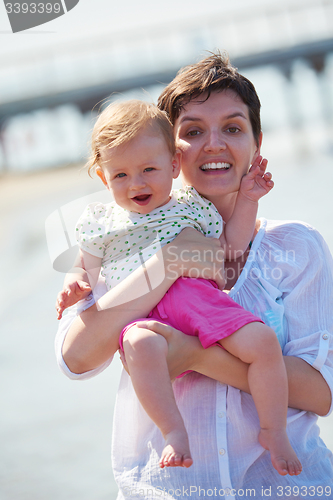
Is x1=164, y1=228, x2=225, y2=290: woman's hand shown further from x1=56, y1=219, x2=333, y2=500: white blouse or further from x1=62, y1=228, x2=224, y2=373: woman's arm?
x1=56, y1=219, x2=333, y2=500: white blouse

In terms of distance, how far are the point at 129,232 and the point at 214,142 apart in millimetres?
390

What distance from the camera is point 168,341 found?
112 cm

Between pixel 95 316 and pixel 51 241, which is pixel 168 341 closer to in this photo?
pixel 95 316

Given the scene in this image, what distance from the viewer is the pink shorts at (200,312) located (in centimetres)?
115

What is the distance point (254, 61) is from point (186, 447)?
12881mm

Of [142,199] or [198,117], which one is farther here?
[198,117]

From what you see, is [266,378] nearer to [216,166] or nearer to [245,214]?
[245,214]

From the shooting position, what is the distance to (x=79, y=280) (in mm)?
1273

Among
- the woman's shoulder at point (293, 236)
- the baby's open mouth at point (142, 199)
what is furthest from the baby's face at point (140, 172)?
the woman's shoulder at point (293, 236)

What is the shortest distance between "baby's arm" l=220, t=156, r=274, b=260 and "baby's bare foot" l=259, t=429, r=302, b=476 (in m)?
0.55

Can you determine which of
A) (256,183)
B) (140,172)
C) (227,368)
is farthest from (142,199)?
(227,368)

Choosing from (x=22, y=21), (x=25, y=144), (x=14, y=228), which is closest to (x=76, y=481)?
(x=22, y=21)

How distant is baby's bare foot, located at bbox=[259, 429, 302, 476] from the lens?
3.46 ft

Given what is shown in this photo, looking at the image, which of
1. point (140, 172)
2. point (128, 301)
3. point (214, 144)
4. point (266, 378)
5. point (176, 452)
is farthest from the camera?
point (214, 144)
